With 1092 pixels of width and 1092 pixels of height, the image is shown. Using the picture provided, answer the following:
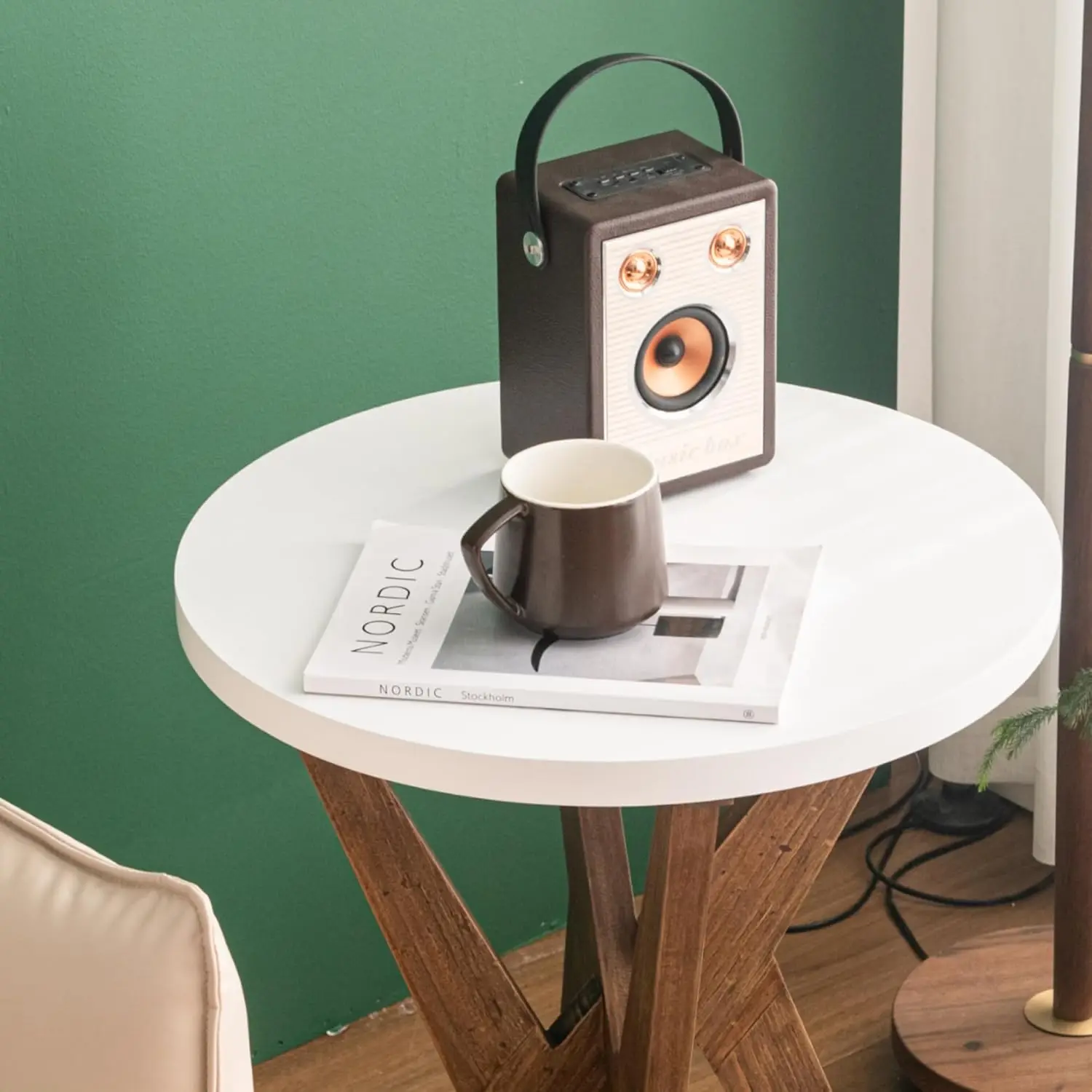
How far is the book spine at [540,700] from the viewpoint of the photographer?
2.69 ft

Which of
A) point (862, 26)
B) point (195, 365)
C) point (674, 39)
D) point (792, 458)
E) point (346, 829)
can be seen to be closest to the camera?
point (346, 829)

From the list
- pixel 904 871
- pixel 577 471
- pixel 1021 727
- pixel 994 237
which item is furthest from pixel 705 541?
pixel 904 871

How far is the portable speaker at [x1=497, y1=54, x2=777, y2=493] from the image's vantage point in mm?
990

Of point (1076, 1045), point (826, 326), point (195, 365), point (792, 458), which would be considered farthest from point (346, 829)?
point (826, 326)

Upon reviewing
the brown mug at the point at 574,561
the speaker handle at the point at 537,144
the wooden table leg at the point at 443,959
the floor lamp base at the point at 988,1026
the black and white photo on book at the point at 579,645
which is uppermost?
the speaker handle at the point at 537,144

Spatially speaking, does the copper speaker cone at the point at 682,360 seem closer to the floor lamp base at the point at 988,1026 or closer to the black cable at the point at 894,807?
the floor lamp base at the point at 988,1026

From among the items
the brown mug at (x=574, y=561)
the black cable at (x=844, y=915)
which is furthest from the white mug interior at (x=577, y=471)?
the black cable at (x=844, y=915)

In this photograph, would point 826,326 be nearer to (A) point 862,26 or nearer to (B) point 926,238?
(B) point 926,238

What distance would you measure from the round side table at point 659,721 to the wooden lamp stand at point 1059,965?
141 millimetres

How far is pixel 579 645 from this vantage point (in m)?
0.89

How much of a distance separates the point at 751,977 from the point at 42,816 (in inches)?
25.5

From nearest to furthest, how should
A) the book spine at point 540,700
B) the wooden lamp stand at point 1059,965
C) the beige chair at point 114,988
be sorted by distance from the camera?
the beige chair at point 114,988, the book spine at point 540,700, the wooden lamp stand at point 1059,965

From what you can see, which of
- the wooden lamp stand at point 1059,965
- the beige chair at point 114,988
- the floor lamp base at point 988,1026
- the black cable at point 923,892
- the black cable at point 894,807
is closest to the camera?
the beige chair at point 114,988

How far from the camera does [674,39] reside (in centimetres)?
146
